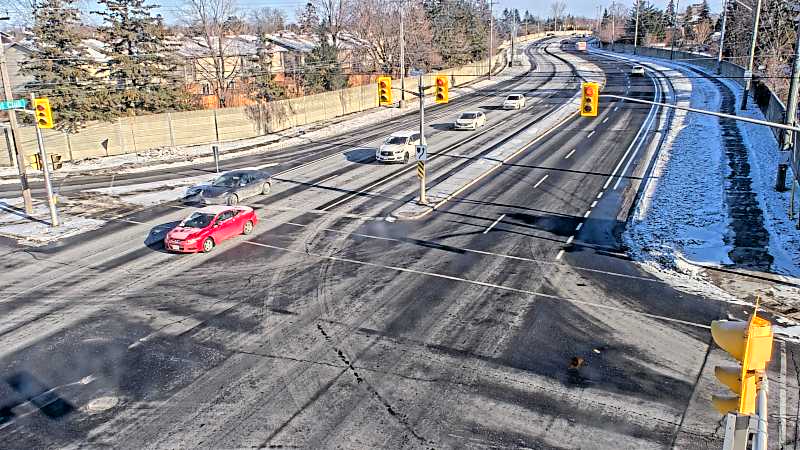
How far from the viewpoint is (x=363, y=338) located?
17.0 m

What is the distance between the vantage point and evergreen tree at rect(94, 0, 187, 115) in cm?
4947

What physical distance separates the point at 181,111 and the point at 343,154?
16.8m

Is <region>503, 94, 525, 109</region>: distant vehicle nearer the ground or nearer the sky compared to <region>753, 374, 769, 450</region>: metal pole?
nearer the ground

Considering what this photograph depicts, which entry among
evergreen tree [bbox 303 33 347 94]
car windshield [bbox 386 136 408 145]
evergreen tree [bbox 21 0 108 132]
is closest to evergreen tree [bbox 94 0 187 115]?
evergreen tree [bbox 21 0 108 132]

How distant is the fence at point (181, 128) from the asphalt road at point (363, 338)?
20174 mm

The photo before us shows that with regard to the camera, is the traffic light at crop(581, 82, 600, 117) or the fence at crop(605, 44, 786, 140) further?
the fence at crop(605, 44, 786, 140)

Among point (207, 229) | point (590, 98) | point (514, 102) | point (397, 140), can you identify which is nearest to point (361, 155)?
point (397, 140)

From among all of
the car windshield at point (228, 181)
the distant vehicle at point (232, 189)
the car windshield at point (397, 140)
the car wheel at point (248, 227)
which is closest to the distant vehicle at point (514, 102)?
the car windshield at point (397, 140)

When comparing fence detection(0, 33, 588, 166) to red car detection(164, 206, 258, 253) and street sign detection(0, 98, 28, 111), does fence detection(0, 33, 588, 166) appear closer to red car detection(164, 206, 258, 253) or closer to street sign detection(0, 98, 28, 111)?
street sign detection(0, 98, 28, 111)

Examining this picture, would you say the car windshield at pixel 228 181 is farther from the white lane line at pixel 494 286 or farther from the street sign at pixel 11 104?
the street sign at pixel 11 104

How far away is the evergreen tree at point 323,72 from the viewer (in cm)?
6356

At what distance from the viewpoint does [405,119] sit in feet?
194

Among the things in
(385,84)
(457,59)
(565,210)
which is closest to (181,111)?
(385,84)

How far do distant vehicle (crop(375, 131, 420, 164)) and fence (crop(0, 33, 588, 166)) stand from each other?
1648 cm
